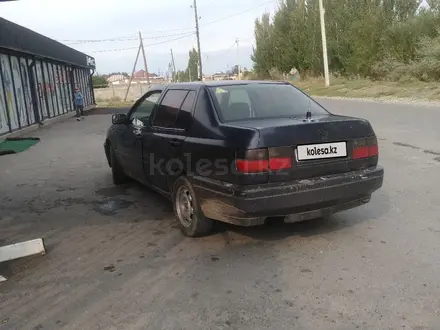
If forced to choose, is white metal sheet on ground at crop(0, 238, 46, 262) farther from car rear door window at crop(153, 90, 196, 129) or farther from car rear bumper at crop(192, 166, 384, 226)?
car rear door window at crop(153, 90, 196, 129)

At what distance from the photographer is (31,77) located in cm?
1733

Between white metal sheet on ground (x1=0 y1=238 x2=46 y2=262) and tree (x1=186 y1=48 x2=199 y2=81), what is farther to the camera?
tree (x1=186 y1=48 x2=199 y2=81)

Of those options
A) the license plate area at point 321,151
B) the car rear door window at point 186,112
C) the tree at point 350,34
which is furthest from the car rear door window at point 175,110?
the tree at point 350,34

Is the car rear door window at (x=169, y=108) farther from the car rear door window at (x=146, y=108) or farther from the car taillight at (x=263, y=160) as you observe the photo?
the car taillight at (x=263, y=160)

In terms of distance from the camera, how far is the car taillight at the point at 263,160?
11.5ft

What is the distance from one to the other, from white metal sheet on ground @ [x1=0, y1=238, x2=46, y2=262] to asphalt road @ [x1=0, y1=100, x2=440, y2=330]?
95 mm

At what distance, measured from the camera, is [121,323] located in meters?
2.77

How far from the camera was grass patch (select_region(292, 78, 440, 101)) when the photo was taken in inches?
922

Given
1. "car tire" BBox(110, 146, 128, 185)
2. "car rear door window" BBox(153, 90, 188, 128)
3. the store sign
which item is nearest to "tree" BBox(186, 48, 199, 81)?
the store sign

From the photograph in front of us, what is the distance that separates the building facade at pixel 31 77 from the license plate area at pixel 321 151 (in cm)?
1255

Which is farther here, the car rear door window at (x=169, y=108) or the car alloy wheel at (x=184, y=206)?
the car rear door window at (x=169, y=108)

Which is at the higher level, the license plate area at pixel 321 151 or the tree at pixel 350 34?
the tree at pixel 350 34

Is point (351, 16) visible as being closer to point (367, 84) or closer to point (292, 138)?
point (367, 84)

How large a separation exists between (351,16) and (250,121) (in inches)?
1421
